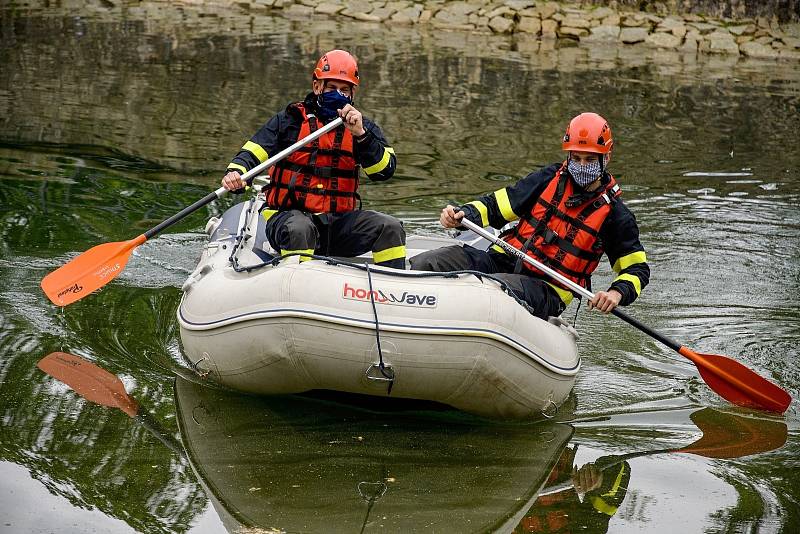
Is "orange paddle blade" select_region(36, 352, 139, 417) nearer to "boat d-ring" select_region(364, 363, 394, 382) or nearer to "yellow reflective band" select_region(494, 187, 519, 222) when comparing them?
"boat d-ring" select_region(364, 363, 394, 382)

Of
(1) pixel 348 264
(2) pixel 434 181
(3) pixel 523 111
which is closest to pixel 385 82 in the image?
(3) pixel 523 111

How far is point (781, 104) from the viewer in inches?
547

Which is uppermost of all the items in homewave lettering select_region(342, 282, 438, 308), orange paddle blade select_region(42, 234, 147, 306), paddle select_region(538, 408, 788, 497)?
homewave lettering select_region(342, 282, 438, 308)

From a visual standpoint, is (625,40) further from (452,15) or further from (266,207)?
(266,207)

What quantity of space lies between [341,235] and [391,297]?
3.14 ft

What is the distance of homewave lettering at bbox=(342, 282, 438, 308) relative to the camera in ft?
14.5

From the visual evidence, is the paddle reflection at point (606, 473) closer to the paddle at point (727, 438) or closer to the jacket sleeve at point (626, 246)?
the paddle at point (727, 438)

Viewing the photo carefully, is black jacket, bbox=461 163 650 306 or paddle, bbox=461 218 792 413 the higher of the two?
black jacket, bbox=461 163 650 306

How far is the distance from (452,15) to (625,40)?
2693 millimetres

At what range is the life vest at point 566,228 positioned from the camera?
16.7 ft

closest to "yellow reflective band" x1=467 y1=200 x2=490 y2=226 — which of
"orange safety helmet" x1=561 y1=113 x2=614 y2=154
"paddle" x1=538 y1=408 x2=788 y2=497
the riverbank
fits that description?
"orange safety helmet" x1=561 y1=113 x2=614 y2=154

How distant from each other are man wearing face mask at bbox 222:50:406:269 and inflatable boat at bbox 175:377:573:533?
780 millimetres

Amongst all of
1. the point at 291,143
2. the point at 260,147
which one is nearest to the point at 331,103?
the point at 291,143

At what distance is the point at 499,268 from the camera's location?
5.34 metres
